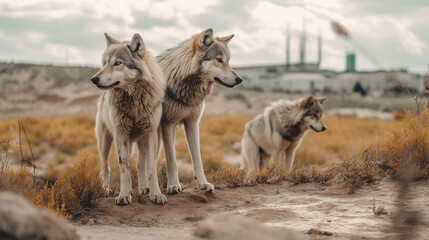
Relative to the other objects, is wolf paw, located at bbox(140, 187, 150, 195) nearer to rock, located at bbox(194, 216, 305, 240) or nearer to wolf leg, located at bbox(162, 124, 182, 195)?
wolf leg, located at bbox(162, 124, 182, 195)

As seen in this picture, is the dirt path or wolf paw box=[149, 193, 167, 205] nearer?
the dirt path

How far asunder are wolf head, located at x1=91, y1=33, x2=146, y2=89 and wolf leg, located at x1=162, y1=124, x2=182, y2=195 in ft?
3.12

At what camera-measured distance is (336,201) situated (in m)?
6.27

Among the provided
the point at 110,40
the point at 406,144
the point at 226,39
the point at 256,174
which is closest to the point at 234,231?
the point at 110,40

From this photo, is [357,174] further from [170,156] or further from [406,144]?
[170,156]

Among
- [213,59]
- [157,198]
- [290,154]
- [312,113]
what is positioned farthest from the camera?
[290,154]

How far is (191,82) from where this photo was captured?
235 inches

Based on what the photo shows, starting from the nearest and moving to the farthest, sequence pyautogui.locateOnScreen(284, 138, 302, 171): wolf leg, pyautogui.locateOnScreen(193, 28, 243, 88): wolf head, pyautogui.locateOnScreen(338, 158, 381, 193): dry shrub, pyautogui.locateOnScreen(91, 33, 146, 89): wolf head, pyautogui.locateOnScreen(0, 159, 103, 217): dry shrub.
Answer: pyautogui.locateOnScreen(0, 159, 103, 217): dry shrub → pyautogui.locateOnScreen(91, 33, 146, 89): wolf head → pyautogui.locateOnScreen(193, 28, 243, 88): wolf head → pyautogui.locateOnScreen(338, 158, 381, 193): dry shrub → pyautogui.locateOnScreen(284, 138, 302, 171): wolf leg

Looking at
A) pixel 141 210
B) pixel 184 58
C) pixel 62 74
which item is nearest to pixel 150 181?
pixel 141 210

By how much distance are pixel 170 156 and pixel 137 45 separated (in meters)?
1.58

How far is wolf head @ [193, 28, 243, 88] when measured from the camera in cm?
575

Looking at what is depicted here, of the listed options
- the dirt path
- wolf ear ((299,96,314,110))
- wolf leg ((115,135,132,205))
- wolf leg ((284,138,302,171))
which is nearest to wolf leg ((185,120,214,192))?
the dirt path

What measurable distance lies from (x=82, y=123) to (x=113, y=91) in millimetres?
17546

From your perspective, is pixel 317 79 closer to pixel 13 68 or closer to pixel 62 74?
pixel 62 74
